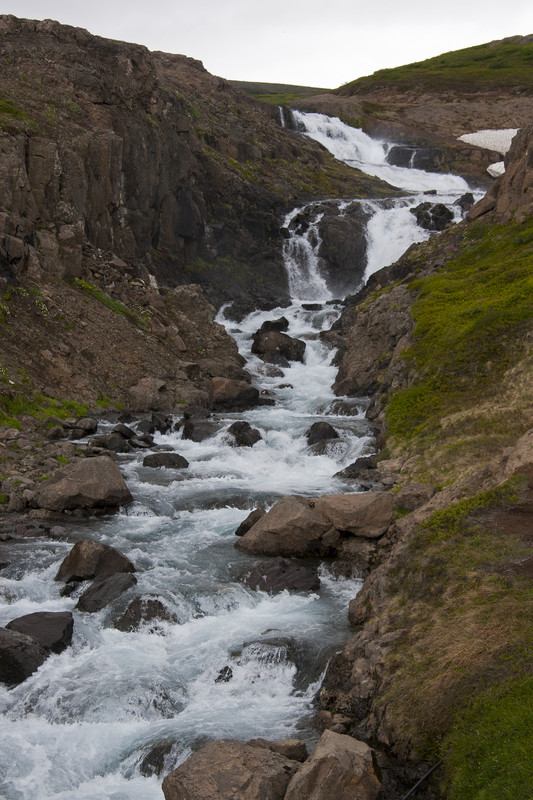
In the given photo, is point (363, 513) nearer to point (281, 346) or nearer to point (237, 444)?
point (237, 444)

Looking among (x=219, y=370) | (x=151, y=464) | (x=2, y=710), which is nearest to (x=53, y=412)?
(x=151, y=464)

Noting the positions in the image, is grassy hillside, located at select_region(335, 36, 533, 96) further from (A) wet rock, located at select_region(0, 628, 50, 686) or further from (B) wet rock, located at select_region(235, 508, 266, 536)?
(A) wet rock, located at select_region(0, 628, 50, 686)

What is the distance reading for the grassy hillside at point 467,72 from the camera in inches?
4082

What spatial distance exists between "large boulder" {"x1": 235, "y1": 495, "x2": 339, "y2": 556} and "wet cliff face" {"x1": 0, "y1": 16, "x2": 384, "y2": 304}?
18.3 meters

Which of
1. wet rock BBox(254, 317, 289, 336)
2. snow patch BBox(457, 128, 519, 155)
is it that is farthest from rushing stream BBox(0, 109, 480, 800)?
snow patch BBox(457, 128, 519, 155)

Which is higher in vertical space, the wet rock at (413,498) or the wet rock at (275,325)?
the wet rock at (275,325)

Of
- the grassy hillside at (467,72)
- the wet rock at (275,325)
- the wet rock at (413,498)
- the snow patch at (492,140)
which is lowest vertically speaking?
the wet rock at (413,498)

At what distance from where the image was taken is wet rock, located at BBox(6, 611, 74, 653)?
11.7m

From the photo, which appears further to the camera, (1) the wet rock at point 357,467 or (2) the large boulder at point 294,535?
(1) the wet rock at point 357,467

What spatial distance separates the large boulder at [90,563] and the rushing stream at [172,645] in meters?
0.39

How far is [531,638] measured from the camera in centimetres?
876

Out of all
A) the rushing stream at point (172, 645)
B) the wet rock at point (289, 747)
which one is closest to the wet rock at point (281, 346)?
the rushing stream at point (172, 645)

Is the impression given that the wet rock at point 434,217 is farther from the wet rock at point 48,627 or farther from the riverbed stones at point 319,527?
the wet rock at point 48,627

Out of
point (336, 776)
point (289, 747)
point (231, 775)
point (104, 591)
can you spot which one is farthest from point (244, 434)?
point (336, 776)
